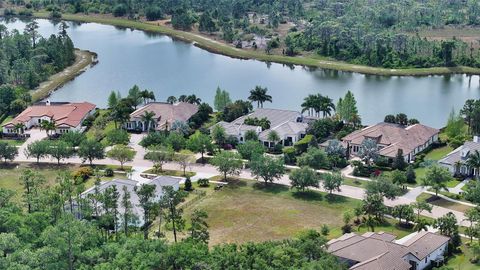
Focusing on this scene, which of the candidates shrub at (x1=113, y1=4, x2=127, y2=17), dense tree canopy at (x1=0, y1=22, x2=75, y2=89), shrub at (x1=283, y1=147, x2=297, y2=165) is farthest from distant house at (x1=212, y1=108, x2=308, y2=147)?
shrub at (x1=113, y1=4, x2=127, y2=17)

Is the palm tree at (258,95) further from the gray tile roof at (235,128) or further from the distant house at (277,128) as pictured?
the gray tile roof at (235,128)

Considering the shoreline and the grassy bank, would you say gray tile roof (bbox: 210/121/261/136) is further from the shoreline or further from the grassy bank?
the grassy bank

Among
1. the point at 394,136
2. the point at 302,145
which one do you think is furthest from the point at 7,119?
the point at 394,136

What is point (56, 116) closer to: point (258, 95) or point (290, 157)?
point (258, 95)

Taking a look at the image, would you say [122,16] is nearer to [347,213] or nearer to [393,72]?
[393,72]

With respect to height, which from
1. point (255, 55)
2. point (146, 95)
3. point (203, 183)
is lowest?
point (203, 183)

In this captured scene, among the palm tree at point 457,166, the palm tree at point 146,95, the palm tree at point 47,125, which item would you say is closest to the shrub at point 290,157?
the palm tree at point 457,166
